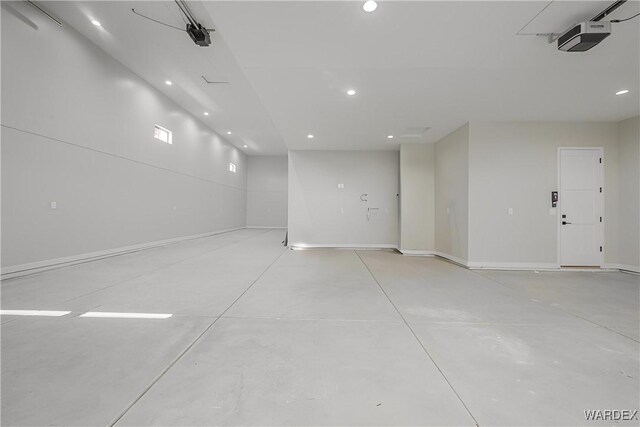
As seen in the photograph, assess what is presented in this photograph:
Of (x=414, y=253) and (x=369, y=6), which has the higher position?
(x=369, y=6)

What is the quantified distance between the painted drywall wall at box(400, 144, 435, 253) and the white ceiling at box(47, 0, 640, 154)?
72cm

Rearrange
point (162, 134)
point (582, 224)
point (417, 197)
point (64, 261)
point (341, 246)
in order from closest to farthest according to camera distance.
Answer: point (64, 261), point (582, 224), point (417, 197), point (162, 134), point (341, 246)

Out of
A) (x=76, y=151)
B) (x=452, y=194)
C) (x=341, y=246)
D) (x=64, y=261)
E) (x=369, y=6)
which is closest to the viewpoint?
(x=369, y=6)

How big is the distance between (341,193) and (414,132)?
9.22ft

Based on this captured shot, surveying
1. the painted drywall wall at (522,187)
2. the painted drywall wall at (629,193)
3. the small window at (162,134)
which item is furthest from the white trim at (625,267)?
the small window at (162,134)

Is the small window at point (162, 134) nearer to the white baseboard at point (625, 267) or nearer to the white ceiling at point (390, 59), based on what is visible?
the white ceiling at point (390, 59)

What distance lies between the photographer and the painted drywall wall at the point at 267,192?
15602mm

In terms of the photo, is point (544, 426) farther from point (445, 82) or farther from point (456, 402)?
point (445, 82)

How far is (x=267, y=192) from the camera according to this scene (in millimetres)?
15703

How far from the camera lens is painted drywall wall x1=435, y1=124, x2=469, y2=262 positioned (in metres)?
5.60

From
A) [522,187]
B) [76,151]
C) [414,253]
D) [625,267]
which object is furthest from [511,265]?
[76,151]

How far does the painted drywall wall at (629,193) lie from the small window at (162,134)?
1111 centimetres

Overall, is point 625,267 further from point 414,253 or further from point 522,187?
point 414,253

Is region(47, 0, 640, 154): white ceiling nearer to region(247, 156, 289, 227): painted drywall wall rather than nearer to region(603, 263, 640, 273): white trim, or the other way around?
region(603, 263, 640, 273): white trim
